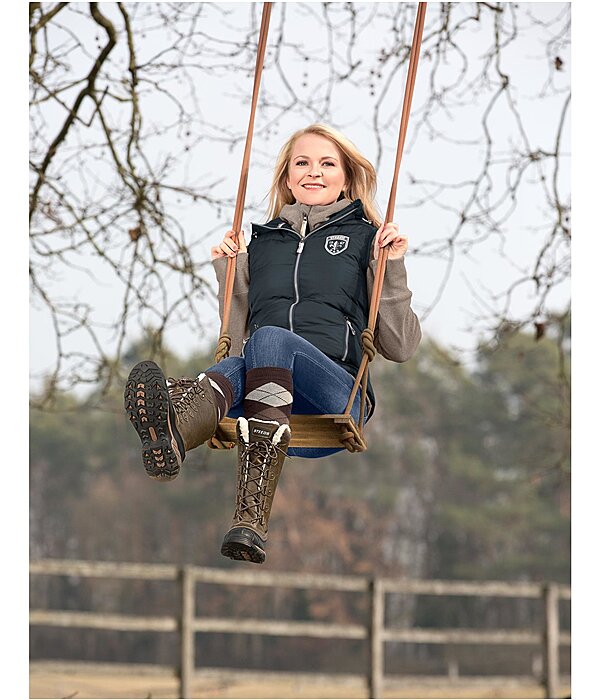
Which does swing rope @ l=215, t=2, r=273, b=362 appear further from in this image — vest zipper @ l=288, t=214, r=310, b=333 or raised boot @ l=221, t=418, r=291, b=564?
raised boot @ l=221, t=418, r=291, b=564

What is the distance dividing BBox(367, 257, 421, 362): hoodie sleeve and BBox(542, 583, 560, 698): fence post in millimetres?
5766

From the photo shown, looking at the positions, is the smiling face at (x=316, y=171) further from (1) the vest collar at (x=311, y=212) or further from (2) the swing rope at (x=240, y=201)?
(2) the swing rope at (x=240, y=201)

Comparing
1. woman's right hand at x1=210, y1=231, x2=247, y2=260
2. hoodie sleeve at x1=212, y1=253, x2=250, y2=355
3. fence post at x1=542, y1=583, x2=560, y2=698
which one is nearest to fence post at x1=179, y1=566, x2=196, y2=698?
fence post at x1=542, y1=583, x2=560, y2=698

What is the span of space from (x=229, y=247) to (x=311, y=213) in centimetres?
23

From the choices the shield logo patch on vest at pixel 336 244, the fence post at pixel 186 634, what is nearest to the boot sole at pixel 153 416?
the shield logo patch on vest at pixel 336 244

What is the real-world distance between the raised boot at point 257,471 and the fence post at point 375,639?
522 cm

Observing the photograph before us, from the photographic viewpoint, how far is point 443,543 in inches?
769

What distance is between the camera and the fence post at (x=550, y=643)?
8.20 metres

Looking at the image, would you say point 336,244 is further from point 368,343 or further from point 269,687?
point 269,687

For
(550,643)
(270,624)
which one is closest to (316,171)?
(270,624)

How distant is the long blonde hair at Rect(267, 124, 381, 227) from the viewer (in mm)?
2959
